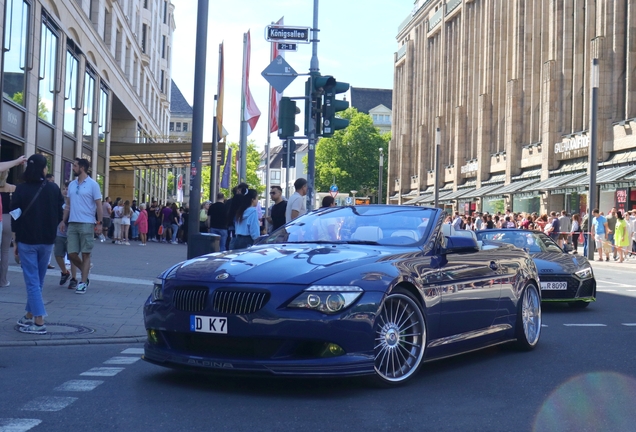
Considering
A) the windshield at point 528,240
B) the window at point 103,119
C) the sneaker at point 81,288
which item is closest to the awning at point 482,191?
the window at point 103,119

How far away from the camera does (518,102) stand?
179 ft

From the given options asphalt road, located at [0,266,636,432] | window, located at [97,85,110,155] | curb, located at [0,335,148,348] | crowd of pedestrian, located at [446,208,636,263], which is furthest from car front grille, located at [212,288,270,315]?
window, located at [97,85,110,155]

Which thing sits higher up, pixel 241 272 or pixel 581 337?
pixel 241 272

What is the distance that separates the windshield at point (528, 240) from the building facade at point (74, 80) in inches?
562

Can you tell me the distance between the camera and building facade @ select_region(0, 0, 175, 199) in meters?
25.4

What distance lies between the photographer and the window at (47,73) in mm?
28078

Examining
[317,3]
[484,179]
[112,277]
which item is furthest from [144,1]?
[112,277]

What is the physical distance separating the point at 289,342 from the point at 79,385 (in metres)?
1.57

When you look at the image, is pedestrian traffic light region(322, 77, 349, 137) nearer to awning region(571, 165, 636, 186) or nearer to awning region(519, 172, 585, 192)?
awning region(571, 165, 636, 186)

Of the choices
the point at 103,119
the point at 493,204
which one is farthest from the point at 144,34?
the point at 493,204

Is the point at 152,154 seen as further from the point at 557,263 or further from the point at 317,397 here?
the point at 317,397

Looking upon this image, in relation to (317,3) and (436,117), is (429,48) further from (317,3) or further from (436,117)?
(317,3)

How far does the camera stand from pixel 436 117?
2918 inches

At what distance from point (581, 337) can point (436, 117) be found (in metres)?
65.3
